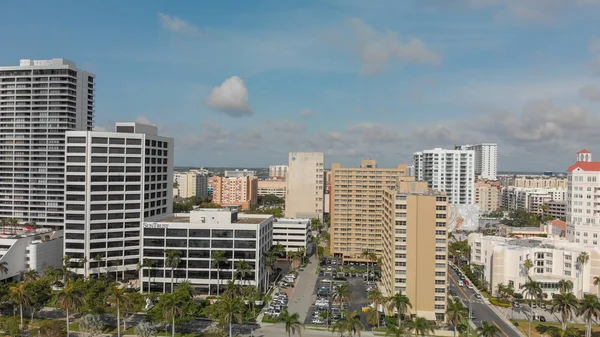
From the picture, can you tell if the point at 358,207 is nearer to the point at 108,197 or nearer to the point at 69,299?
the point at 108,197

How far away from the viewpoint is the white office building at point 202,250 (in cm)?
8312

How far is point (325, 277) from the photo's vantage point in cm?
10550

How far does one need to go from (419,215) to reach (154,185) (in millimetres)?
A: 57442

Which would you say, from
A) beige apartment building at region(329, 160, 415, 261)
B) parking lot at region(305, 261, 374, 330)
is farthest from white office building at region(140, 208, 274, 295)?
beige apartment building at region(329, 160, 415, 261)

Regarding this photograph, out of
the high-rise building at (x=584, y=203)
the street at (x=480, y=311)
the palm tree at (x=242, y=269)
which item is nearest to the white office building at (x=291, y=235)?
the street at (x=480, y=311)

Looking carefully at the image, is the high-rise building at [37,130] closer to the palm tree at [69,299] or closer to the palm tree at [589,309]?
the palm tree at [69,299]

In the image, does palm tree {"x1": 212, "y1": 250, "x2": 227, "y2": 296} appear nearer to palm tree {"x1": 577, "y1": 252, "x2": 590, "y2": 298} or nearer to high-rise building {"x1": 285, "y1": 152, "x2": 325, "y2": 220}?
palm tree {"x1": 577, "y1": 252, "x2": 590, "y2": 298}

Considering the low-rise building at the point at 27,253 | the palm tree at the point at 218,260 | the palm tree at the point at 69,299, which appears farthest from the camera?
the low-rise building at the point at 27,253

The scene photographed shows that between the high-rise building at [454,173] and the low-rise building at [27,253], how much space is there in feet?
433

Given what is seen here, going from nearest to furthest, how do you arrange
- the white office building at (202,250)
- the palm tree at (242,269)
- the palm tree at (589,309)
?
the palm tree at (589,309) < the palm tree at (242,269) < the white office building at (202,250)

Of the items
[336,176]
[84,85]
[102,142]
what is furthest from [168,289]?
[84,85]

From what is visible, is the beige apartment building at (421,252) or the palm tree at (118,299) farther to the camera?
the beige apartment building at (421,252)

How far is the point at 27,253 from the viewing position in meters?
87.6

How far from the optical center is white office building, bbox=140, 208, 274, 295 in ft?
273
